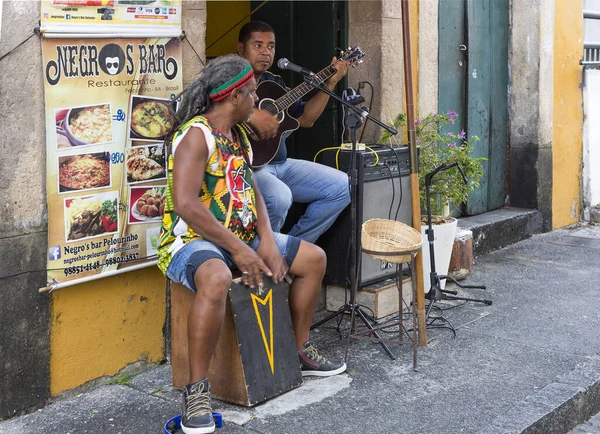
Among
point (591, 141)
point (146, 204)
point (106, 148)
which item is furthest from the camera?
point (591, 141)

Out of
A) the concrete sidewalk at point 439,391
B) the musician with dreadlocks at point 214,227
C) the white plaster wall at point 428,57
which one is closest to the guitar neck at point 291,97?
the musician with dreadlocks at point 214,227

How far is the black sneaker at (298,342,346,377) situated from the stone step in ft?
10.3

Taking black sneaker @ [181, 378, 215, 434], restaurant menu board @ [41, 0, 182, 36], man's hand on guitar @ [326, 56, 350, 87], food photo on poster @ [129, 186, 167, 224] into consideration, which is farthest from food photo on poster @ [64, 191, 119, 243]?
man's hand on guitar @ [326, 56, 350, 87]

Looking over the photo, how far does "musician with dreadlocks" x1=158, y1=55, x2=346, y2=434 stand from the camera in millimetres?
3863

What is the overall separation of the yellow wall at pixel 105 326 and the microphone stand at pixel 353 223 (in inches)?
43.0

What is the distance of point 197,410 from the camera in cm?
383

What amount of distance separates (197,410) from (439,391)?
131 cm

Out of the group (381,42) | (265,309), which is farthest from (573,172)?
(265,309)

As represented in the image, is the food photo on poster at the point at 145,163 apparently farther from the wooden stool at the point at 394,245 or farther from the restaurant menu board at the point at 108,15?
the wooden stool at the point at 394,245

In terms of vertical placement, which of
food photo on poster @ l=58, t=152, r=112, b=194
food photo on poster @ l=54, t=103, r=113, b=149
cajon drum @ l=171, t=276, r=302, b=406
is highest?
food photo on poster @ l=54, t=103, r=113, b=149

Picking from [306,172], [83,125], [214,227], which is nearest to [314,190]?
[306,172]

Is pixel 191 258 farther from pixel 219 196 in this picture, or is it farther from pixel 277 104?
pixel 277 104

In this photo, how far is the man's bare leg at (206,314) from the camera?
12.6 ft

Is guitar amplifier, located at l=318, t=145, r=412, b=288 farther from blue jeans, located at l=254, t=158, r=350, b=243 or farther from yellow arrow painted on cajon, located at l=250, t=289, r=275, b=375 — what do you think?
yellow arrow painted on cajon, located at l=250, t=289, r=275, b=375
